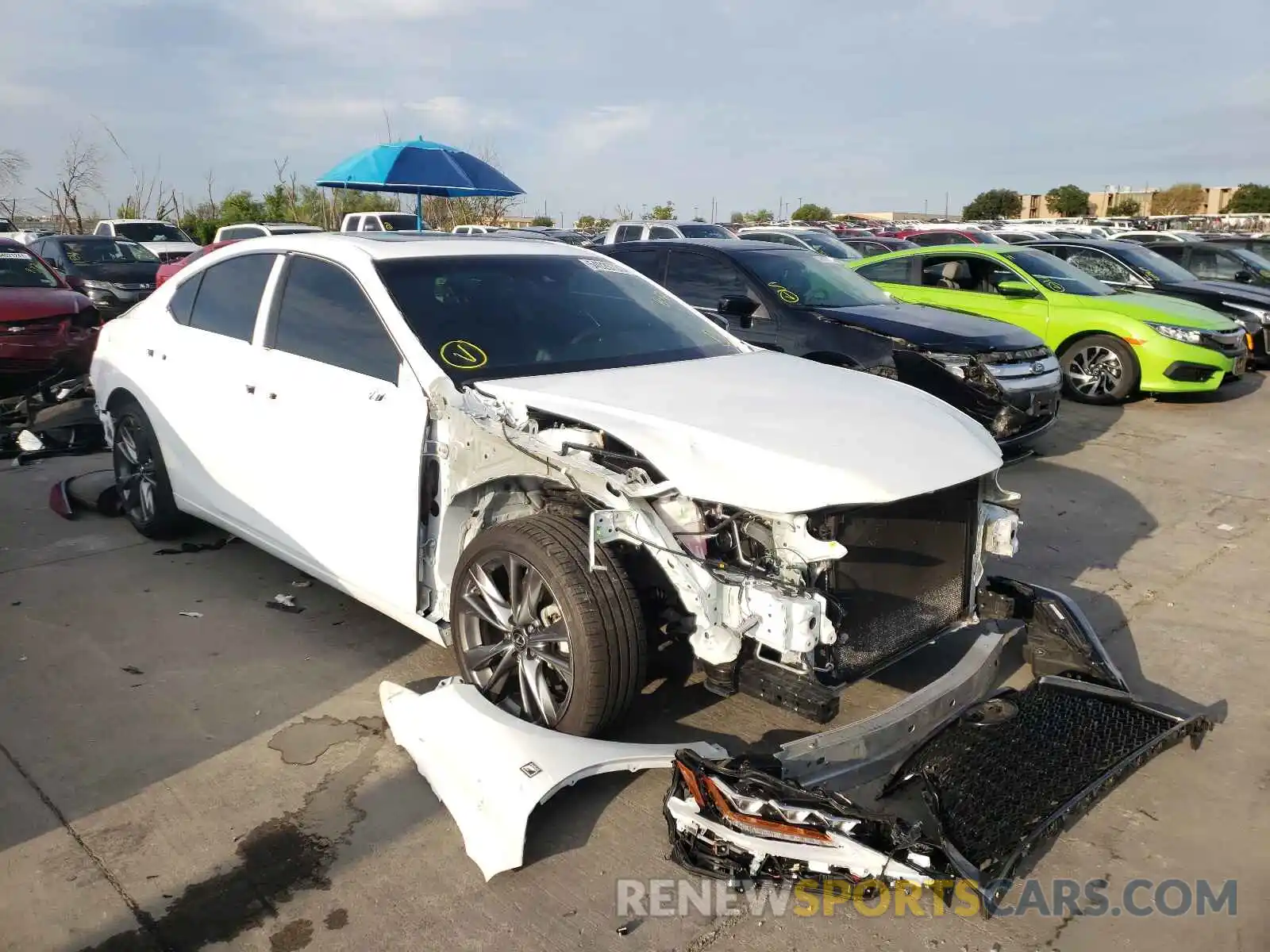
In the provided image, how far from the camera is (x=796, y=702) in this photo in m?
3.01

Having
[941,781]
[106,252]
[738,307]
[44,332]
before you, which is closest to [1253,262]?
[738,307]

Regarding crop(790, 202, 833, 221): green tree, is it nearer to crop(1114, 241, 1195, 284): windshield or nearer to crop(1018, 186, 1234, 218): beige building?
crop(1018, 186, 1234, 218): beige building

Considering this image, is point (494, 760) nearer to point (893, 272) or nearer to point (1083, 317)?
point (893, 272)

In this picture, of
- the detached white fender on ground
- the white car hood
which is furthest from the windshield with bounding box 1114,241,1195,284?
the detached white fender on ground

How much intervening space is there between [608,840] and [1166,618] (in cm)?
333

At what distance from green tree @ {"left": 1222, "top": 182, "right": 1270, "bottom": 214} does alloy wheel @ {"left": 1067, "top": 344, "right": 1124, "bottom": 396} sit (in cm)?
5437

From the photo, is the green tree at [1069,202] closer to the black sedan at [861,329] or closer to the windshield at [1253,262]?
the windshield at [1253,262]

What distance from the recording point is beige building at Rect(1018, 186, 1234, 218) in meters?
65.3

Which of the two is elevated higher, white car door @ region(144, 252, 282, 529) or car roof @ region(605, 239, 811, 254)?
car roof @ region(605, 239, 811, 254)

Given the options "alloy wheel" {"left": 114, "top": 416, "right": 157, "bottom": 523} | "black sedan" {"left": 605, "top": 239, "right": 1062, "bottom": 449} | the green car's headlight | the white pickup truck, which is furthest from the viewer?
the white pickup truck

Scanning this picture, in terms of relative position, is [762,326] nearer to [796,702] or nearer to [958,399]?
[958,399]

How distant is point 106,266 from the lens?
15.6 m

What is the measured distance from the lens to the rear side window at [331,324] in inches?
158

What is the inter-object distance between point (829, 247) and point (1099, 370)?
21.9 ft
